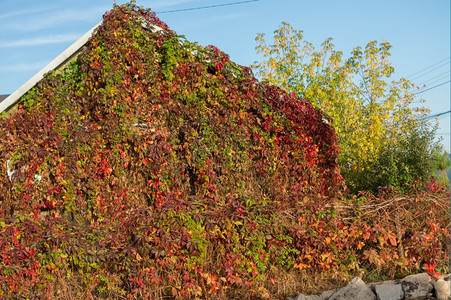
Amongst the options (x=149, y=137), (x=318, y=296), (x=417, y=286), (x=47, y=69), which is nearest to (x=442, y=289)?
(x=417, y=286)

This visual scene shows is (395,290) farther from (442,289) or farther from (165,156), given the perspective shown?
(165,156)

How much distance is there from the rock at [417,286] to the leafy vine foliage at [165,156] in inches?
45.8

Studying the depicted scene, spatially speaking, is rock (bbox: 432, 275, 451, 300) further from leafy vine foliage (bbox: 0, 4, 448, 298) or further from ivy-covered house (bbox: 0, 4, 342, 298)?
ivy-covered house (bbox: 0, 4, 342, 298)

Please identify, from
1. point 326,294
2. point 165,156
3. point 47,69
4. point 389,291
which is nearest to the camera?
point 389,291

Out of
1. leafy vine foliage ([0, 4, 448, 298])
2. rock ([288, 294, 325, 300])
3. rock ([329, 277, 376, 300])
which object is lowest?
rock ([288, 294, 325, 300])

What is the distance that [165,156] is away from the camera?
10523 mm

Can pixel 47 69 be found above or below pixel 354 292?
above

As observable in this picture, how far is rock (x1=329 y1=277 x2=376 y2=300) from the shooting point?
7.36 metres

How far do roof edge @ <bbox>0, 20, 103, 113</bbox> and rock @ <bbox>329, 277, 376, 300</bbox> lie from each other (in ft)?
23.9

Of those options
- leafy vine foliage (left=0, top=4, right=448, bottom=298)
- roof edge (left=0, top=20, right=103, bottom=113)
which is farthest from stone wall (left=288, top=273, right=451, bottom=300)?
roof edge (left=0, top=20, right=103, bottom=113)

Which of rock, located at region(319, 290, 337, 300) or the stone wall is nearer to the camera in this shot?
the stone wall

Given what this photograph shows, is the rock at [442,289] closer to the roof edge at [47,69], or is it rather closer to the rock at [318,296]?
the rock at [318,296]

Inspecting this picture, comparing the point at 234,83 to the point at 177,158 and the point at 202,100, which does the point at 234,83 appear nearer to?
the point at 202,100

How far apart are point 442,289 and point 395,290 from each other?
712 mm
